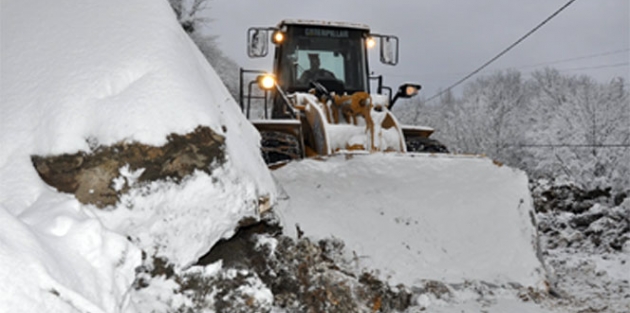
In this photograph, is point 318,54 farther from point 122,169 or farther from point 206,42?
point 206,42

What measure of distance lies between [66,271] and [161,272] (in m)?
0.65

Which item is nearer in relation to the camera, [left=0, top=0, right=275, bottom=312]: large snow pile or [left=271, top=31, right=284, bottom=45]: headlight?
[left=0, top=0, right=275, bottom=312]: large snow pile

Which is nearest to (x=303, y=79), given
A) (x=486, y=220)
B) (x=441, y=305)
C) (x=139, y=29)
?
(x=486, y=220)

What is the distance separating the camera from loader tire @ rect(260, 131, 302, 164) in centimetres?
500

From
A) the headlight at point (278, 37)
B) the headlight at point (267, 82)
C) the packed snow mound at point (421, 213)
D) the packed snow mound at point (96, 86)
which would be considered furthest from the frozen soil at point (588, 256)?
the headlight at point (278, 37)

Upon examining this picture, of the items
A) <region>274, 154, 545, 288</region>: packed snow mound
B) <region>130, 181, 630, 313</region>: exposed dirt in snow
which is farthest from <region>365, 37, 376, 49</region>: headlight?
<region>130, 181, 630, 313</region>: exposed dirt in snow

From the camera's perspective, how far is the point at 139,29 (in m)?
2.68

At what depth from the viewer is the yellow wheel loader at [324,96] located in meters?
5.04

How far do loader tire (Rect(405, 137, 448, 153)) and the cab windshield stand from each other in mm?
1549

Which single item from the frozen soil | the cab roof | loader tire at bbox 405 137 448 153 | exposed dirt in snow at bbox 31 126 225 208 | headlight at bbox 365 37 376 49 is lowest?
the frozen soil

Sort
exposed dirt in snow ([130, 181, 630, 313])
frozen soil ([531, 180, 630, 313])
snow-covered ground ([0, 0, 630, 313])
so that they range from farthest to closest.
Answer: frozen soil ([531, 180, 630, 313])
exposed dirt in snow ([130, 181, 630, 313])
snow-covered ground ([0, 0, 630, 313])

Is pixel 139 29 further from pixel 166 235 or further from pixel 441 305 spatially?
pixel 441 305

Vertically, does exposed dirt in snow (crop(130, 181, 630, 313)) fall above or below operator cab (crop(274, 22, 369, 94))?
below

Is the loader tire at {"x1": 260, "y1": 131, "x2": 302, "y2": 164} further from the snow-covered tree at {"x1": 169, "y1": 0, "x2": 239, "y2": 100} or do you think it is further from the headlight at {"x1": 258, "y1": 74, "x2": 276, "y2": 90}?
the snow-covered tree at {"x1": 169, "y1": 0, "x2": 239, "y2": 100}
